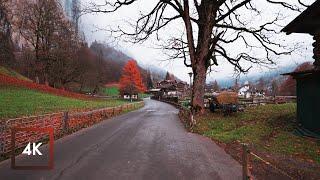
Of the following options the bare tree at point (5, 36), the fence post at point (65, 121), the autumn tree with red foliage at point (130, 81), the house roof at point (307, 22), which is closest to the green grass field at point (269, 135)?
the house roof at point (307, 22)

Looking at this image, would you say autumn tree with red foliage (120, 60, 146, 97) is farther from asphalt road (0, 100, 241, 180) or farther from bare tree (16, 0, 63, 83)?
asphalt road (0, 100, 241, 180)

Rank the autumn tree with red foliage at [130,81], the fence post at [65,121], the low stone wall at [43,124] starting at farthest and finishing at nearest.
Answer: the autumn tree with red foliage at [130,81] < the fence post at [65,121] < the low stone wall at [43,124]

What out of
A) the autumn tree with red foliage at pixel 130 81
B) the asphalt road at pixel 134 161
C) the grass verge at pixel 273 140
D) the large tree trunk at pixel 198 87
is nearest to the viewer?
the asphalt road at pixel 134 161

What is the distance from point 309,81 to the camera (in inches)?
685

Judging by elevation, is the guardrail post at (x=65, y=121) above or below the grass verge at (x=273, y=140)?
above

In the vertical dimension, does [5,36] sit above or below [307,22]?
above

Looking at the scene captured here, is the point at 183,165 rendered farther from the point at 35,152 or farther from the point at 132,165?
the point at 35,152

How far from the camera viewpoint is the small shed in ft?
53.3

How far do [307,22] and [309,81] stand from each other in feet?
8.75

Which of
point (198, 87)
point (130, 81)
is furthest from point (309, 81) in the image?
point (130, 81)

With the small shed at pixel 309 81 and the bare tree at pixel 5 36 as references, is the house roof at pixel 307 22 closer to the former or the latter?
the small shed at pixel 309 81

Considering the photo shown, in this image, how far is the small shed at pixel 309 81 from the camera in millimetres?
16234

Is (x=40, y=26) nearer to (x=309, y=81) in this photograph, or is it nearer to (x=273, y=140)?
(x=309, y=81)

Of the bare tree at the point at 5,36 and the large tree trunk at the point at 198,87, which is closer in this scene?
the large tree trunk at the point at 198,87
